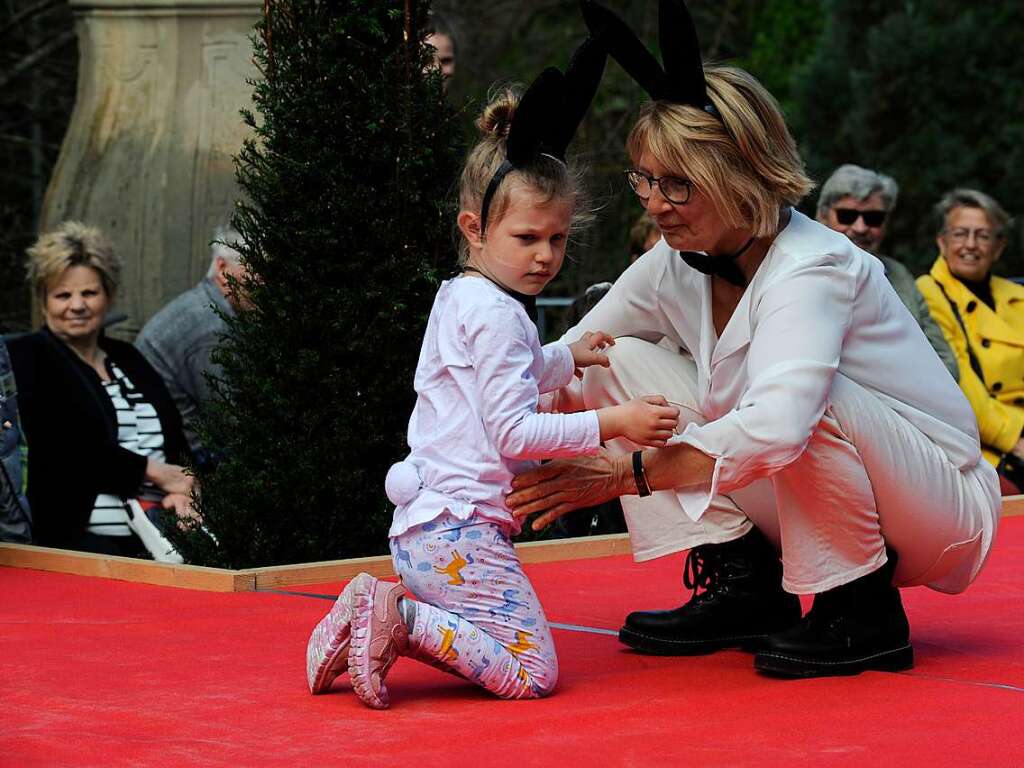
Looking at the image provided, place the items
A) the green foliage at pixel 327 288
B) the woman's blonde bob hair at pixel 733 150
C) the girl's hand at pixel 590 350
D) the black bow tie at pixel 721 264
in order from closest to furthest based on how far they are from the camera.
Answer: the woman's blonde bob hair at pixel 733 150 < the black bow tie at pixel 721 264 < the girl's hand at pixel 590 350 < the green foliage at pixel 327 288

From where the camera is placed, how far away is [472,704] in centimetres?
339

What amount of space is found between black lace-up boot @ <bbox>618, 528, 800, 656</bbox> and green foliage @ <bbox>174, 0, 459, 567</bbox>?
4.60 feet

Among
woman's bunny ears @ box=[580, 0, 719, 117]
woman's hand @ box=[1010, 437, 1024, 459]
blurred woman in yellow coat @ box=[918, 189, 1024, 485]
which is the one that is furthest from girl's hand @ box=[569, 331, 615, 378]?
woman's hand @ box=[1010, 437, 1024, 459]

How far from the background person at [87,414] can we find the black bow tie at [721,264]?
2.25 m

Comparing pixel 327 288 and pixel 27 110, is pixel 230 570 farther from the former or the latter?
pixel 27 110

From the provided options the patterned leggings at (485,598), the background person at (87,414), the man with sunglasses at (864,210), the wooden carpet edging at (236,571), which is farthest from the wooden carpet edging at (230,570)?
the man with sunglasses at (864,210)

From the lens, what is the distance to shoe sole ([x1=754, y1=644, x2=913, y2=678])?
3588 mm

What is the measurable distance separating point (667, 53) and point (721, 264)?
45 centimetres

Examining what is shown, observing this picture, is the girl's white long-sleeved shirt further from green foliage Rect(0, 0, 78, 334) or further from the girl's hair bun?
green foliage Rect(0, 0, 78, 334)

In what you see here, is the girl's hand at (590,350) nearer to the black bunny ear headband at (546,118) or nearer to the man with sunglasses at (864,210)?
the black bunny ear headband at (546,118)

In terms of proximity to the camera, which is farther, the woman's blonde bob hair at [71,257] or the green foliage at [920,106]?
the green foliage at [920,106]

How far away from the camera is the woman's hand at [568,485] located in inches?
134

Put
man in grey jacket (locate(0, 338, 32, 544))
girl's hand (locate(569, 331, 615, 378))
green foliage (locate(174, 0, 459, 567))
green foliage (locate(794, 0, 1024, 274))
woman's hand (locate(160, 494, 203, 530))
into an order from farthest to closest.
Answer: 1. green foliage (locate(794, 0, 1024, 274))
2. woman's hand (locate(160, 494, 203, 530))
3. man in grey jacket (locate(0, 338, 32, 544))
4. green foliage (locate(174, 0, 459, 567))
5. girl's hand (locate(569, 331, 615, 378))

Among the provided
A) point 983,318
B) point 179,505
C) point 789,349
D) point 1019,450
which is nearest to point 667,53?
point 789,349
